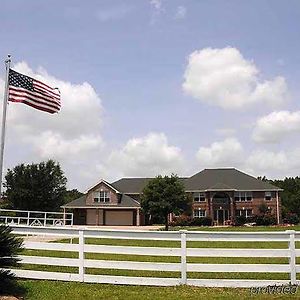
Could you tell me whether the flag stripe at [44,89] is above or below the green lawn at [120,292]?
above

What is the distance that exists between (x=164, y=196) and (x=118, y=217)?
2047 centimetres

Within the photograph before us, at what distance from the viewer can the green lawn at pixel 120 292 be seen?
352 inches

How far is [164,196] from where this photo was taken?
50.2 meters

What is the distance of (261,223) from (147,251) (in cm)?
5707

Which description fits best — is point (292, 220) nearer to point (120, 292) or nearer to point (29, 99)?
point (29, 99)

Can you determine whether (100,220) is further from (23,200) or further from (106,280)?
(106,280)

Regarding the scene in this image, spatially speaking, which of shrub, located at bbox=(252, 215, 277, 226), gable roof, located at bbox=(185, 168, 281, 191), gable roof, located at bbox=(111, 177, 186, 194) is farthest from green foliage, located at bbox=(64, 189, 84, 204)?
shrub, located at bbox=(252, 215, 277, 226)

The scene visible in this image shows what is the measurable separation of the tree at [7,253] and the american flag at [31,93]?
663 cm

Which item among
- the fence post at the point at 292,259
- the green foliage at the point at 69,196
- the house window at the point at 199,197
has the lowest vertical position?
the fence post at the point at 292,259

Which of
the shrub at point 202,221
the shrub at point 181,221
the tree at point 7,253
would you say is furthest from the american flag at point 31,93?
the shrub at point 202,221

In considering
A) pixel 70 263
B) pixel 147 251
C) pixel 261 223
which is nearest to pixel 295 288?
pixel 147 251

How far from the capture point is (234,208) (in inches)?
2761

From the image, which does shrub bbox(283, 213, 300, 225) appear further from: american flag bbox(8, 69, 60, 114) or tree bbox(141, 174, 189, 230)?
american flag bbox(8, 69, 60, 114)

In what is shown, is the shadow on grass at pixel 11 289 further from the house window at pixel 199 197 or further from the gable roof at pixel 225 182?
the house window at pixel 199 197
